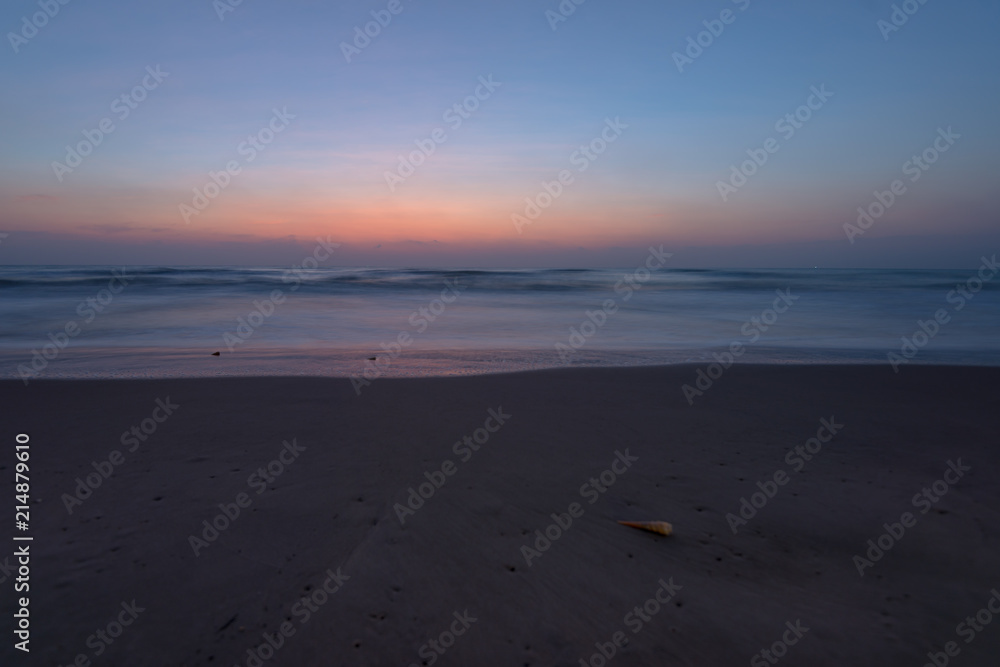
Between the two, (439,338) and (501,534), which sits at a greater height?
(501,534)

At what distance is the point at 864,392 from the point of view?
5.13m

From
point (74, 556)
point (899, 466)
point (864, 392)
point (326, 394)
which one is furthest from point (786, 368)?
point (74, 556)

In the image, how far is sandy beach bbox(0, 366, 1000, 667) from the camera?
203 cm

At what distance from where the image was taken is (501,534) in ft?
8.65

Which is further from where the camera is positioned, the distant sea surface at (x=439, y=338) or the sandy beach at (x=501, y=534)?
the distant sea surface at (x=439, y=338)

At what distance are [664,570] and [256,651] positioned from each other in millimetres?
1632

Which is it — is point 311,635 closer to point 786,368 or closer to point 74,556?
point 74,556

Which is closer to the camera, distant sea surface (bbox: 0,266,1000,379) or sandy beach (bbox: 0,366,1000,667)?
sandy beach (bbox: 0,366,1000,667)

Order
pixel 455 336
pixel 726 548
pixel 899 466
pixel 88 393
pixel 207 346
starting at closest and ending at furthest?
pixel 726 548 < pixel 899 466 < pixel 88 393 < pixel 207 346 < pixel 455 336

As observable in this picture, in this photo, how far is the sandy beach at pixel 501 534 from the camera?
2033 millimetres

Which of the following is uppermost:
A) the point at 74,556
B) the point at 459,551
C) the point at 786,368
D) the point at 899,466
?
the point at 74,556

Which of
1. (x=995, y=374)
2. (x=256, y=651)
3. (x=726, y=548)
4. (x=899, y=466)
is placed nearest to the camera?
(x=256, y=651)

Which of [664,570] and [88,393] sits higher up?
[88,393]

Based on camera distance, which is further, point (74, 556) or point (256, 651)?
point (74, 556)
